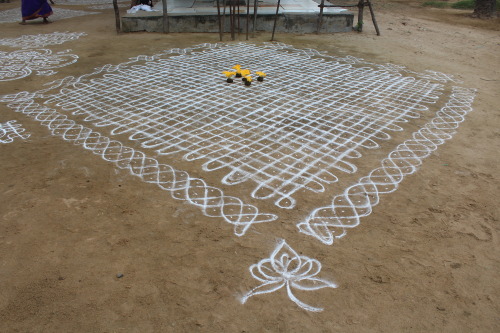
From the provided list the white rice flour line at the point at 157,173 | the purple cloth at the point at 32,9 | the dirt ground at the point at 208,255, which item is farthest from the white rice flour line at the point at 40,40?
the dirt ground at the point at 208,255

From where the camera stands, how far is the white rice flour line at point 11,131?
332cm

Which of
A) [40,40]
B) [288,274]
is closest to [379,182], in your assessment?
[288,274]

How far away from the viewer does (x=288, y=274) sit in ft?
6.53

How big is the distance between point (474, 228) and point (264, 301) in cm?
148

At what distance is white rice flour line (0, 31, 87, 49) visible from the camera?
260 inches

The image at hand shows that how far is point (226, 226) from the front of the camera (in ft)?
7.61

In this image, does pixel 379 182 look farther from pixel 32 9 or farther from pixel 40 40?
pixel 32 9

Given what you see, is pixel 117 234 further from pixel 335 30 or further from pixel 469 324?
pixel 335 30

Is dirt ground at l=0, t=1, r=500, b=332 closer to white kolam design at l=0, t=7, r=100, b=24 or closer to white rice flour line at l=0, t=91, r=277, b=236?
white rice flour line at l=0, t=91, r=277, b=236

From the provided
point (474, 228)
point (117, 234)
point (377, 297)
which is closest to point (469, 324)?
point (377, 297)

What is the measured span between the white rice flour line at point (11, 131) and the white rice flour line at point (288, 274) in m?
2.60

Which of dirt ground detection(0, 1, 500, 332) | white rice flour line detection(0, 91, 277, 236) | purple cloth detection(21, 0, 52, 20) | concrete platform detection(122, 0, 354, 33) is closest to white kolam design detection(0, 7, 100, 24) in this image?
purple cloth detection(21, 0, 52, 20)

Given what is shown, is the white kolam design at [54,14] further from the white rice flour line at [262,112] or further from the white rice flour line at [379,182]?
the white rice flour line at [379,182]

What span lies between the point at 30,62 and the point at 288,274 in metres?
5.40
